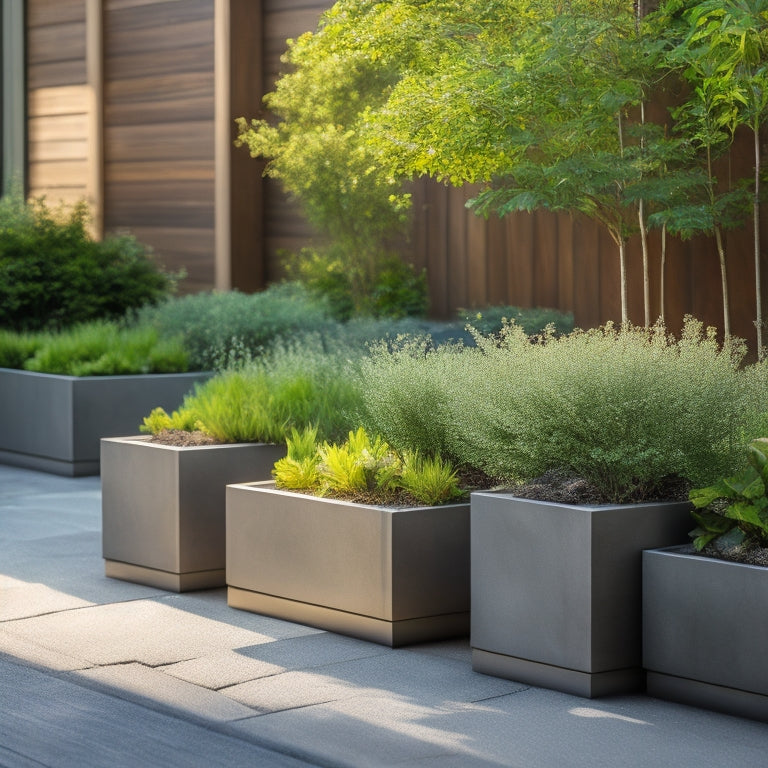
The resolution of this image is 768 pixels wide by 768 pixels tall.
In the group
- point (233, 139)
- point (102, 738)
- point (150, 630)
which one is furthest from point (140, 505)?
point (233, 139)

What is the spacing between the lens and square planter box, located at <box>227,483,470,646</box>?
4742 millimetres

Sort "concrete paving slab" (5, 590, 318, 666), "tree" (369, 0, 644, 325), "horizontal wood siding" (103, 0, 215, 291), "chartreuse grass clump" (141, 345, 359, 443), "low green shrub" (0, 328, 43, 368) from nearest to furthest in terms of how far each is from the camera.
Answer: "concrete paving slab" (5, 590, 318, 666), "chartreuse grass clump" (141, 345, 359, 443), "tree" (369, 0, 644, 325), "low green shrub" (0, 328, 43, 368), "horizontal wood siding" (103, 0, 215, 291)

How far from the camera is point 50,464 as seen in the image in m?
9.66

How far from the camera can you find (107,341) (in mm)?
10109

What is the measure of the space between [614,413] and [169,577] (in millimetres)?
2349

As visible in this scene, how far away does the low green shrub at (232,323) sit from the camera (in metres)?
10.5

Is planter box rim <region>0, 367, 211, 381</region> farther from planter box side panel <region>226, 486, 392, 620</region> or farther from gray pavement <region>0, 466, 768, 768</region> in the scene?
planter box side panel <region>226, 486, 392, 620</region>

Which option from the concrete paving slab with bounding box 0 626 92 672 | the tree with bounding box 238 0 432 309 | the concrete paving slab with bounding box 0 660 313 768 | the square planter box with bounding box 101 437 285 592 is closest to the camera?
the concrete paving slab with bounding box 0 660 313 768

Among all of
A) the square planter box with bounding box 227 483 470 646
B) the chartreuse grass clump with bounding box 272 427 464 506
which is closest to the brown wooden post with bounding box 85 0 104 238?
the chartreuse grass clump with bounding box 272 427 464 506

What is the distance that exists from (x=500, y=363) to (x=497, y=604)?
3.00 ft

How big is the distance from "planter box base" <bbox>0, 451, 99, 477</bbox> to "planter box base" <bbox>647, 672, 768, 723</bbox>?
6.10 m

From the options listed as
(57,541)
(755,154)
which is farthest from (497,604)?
(755,154)

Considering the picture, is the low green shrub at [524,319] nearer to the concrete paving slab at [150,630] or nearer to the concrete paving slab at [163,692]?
the concrete paving slab at [150,630]

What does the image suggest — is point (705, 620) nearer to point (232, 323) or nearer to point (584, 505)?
point (584, 505)
